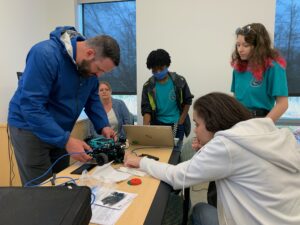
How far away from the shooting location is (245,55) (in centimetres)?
183

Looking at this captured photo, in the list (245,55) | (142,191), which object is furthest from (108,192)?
(245,55)

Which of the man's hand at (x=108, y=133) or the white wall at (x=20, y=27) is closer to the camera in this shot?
the man's hand at (x=108, y=133)

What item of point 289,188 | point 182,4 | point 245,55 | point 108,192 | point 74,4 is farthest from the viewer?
point 74,4

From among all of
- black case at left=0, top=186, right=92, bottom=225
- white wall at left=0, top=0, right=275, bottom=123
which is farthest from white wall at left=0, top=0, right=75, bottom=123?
black case at left=0, top=186, right=92, bottom=225

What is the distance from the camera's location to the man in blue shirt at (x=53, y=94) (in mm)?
1409

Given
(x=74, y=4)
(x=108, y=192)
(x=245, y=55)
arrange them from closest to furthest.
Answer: (x=108, y=192)
(x=245, y=55)
(x=74, y=4)

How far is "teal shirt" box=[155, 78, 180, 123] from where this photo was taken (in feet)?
7.96

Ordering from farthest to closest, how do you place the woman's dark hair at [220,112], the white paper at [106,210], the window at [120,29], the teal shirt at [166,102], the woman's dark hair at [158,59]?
the window at [120,29]
the teal shirt at [166,102]
the woman's dark hair at [158,59]
the woman's dark hair at [220,112]
the white paper at [106,210]

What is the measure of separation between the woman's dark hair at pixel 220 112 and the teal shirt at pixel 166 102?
1.20 meters

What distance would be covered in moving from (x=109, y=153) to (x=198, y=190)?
1592 mm

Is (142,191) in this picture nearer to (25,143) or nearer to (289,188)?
(289,188)

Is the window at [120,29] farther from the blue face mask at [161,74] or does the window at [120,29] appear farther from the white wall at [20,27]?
the blue face mask at [161,74]

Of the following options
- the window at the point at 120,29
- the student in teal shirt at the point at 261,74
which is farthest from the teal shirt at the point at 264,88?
the window at the point at 120,29

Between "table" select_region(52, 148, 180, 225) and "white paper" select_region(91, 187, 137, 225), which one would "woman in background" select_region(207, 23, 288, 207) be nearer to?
"table" select_region(52, 148, 180, 225)
